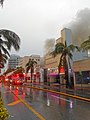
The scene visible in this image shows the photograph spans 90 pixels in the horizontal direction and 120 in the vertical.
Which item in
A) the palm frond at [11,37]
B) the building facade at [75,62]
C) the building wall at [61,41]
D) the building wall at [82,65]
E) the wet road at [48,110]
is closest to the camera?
the wet road at [48,110]

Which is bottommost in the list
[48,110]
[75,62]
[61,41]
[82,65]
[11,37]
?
[48,110]

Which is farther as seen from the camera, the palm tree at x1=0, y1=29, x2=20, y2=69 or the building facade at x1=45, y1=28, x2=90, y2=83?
the building facade at x1=45, y1=28, x2=90, y2=83

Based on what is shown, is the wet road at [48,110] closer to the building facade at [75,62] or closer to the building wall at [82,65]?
the building facade at [75,62]

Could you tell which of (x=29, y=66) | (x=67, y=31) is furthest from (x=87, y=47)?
(x=29, y=66)

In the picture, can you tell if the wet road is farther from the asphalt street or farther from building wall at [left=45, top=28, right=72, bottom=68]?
building wall at [left=45, top=28, right=72, bottom=68]

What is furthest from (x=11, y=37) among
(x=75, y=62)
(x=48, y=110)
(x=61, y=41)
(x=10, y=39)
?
(x=61, y=41)

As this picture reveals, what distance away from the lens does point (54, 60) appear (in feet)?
263

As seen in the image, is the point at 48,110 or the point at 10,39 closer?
the point at 48,110

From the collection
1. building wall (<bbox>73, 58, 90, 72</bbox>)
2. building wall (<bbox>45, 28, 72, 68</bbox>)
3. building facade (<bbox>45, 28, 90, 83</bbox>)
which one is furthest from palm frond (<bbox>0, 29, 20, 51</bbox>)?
building wall (<bbox>45, 28, 72, 68</bbox>)

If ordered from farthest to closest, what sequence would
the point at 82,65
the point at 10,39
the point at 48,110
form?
the point at 82,65 → the point at 10,39 → the point at 48,110

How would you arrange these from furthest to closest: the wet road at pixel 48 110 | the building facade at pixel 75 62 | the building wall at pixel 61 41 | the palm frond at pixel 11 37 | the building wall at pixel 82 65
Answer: the building wall at pixel 61 41
the building facade at pixel 75 62
the building wall at pixel 82 65
the palm frond at pixel 11 37
the wet road at pixel 48 110

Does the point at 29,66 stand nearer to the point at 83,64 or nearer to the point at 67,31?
the point at 67,31

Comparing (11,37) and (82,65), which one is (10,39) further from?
(82,65)

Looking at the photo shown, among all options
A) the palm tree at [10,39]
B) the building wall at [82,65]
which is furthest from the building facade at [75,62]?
the palm tree at [10,39]
